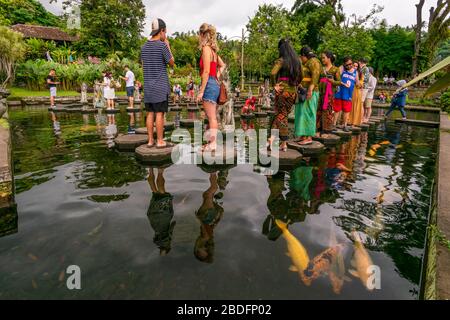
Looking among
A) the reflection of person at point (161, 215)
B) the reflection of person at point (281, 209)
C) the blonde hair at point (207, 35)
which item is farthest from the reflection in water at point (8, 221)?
the blonde hair at point (207, 35)

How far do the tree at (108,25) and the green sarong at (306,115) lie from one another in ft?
109

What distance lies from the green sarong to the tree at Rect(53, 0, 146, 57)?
109 ft

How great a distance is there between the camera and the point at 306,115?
582cm

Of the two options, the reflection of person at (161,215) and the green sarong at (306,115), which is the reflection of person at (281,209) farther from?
the green sarong at (306,115)

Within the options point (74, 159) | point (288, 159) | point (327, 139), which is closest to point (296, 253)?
point (288, 159)

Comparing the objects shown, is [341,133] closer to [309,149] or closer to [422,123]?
[309,149]

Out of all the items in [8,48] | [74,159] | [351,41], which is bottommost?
[74,159]

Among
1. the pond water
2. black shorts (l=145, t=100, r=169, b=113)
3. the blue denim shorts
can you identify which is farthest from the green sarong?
black shorts (l=145, t=100, r=169, b=113)

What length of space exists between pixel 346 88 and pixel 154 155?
220 inches

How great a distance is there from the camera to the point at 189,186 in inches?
155

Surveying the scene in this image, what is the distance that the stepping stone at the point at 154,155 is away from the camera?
16.5 ft

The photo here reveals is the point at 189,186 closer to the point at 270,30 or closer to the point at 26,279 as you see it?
the point at 26,279

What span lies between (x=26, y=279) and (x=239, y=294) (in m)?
1.54
